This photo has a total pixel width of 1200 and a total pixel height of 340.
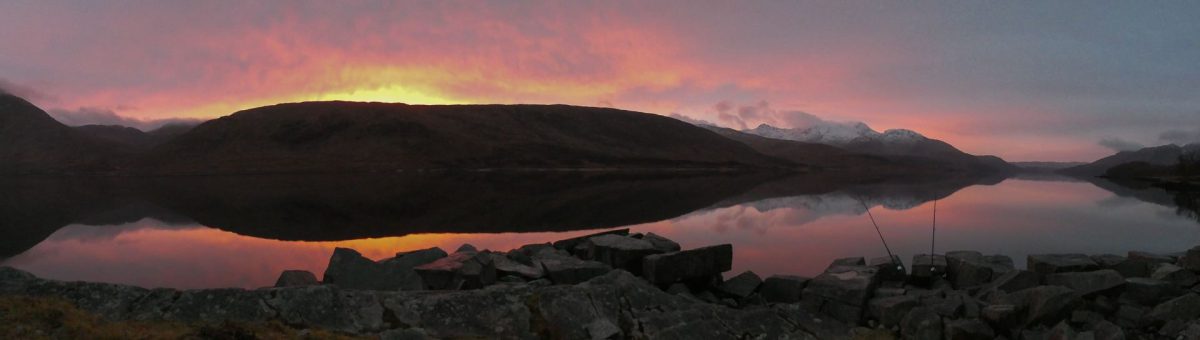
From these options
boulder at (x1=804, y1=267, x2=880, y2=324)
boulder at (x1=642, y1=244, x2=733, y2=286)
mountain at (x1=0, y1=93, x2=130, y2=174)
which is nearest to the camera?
boulder at (x1=804, y1=267, x2=880, y2=324)

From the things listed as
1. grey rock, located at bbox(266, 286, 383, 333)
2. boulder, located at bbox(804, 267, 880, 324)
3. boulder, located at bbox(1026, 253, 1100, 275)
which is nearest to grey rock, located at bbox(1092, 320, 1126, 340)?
boulder, located at bbox(804, 267, 880, 324)

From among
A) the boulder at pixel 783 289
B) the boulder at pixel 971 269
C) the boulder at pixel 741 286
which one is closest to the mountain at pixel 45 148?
the boulder at pixel 741 286

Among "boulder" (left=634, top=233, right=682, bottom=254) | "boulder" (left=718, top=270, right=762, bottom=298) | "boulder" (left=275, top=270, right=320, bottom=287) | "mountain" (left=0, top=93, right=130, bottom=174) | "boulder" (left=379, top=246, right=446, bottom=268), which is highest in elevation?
"mountain" (left=0, top=93, right=130, bottom=174)

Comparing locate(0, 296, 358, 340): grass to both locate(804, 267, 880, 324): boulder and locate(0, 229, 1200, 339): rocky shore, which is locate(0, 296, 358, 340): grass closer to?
locate(0, 229, 1200, 339): rocky shore

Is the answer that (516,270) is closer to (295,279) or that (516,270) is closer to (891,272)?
(295,279)

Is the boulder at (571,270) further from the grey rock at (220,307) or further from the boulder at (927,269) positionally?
the boulder at (927,269)

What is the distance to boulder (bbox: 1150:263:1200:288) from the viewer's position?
1162 centimetres

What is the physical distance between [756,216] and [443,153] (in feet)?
375

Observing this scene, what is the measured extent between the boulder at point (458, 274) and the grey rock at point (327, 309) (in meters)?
2.40

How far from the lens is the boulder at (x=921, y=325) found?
8.75 m

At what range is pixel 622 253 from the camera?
13.1 meters

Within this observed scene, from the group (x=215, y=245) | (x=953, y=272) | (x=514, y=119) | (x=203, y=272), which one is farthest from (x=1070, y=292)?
(x=514, y=119)

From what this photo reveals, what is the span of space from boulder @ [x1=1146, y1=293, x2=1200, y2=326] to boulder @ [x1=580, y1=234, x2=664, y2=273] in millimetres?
8400

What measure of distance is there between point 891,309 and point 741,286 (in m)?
3.20
